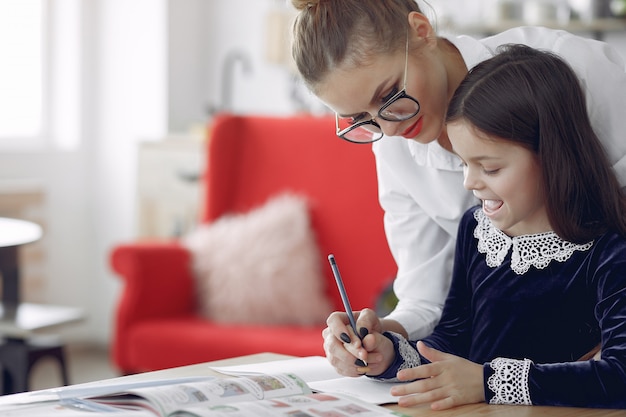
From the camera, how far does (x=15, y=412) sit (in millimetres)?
1120

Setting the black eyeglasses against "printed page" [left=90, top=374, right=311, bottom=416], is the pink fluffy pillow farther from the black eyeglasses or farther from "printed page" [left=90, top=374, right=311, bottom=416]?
"printed page" [left=90, top=374, right=311, bottom=416]

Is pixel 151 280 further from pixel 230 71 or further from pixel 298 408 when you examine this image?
pixel 298 408

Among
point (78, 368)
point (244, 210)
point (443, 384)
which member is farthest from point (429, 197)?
point (78, 368)

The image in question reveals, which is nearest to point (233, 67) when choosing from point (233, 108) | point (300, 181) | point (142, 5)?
Answer: point (233, 108)

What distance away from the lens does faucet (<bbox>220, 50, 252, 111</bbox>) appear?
4645 mm

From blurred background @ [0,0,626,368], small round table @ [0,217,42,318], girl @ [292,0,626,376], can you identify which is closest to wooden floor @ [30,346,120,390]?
blurred background @ [0,0,626,368]

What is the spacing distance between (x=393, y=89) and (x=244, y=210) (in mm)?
2039

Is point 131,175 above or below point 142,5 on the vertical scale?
below

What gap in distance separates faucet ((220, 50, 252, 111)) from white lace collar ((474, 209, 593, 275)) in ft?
10.7

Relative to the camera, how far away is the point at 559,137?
1.30 m

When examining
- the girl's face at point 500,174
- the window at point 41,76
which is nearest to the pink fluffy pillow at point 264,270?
the window at point 41,76

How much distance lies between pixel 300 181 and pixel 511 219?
204 cm

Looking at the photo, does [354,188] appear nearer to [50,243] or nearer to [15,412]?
[50,243]

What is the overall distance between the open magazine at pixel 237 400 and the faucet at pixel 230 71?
139 inches
